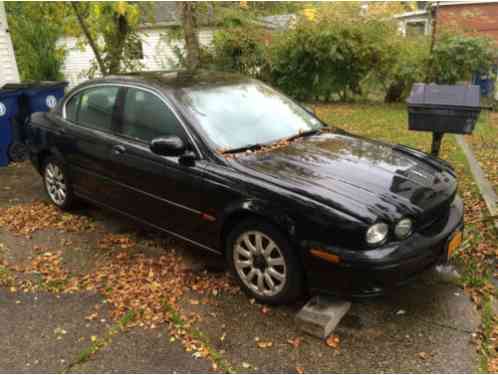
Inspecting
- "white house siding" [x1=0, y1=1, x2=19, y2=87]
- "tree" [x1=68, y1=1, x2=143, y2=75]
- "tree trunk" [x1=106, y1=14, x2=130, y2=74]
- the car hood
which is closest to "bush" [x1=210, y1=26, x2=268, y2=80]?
"tree" [x1=68, y1=1, x2=143, y2=75]

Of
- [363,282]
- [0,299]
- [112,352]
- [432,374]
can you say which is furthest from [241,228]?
[0,299]

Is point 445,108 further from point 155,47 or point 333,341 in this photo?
point 155,47

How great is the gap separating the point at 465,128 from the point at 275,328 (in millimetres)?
2906

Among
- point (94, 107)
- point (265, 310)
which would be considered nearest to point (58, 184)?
point (94, 107)

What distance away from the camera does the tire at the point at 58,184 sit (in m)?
5.05

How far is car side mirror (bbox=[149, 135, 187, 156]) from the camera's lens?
11.4ft

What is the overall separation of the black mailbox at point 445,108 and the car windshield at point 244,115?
114cm

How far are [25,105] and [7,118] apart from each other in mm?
373

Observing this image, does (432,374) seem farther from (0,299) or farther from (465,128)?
(0,299)

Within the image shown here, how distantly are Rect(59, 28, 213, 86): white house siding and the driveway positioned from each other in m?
14.3

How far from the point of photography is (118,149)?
413 cm

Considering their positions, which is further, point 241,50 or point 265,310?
point 241,50

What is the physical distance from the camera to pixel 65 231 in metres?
4.88

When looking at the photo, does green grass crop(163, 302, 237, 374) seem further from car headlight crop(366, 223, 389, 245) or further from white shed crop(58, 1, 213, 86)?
white shed crop(58, 1, 213, 86)
